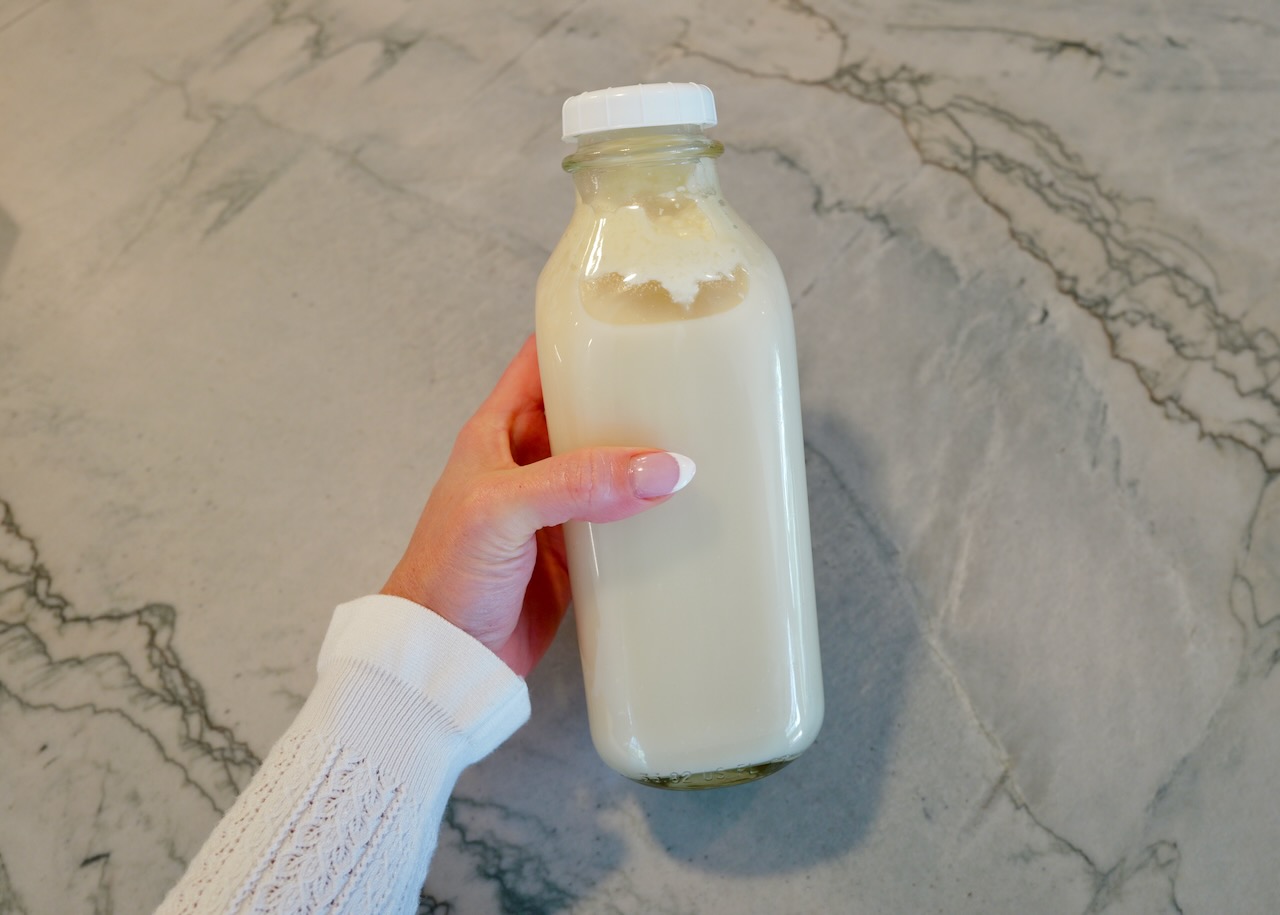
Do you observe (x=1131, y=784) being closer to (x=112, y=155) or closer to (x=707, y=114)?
(x=707, y=114)

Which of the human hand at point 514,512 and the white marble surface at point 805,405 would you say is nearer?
the human hand at point 514,512

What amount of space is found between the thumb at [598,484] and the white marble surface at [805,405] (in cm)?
23

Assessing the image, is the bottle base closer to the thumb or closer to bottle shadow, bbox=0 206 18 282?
the thumb

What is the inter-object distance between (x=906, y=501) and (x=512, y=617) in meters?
0.33

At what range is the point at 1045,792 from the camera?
692 mm

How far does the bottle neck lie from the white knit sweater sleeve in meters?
0.30

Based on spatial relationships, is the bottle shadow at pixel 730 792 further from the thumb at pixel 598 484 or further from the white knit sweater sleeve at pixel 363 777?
the thumb at pixel 598 484

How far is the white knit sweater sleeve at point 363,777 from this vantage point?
554mm

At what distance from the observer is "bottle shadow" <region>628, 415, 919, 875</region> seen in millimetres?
Answer: 696

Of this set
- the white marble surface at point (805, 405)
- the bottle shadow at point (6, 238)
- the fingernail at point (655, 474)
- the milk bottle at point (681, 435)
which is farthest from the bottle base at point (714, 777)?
the bottle shadow at point (6, 238)

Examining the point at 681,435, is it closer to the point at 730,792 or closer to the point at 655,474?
the point at 655,474

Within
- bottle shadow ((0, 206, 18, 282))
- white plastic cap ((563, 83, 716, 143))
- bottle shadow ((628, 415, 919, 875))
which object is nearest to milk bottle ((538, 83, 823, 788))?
white plastic cap ((563, 83, 716, 143))

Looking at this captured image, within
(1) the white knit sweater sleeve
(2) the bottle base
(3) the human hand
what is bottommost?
(2) the bottle base

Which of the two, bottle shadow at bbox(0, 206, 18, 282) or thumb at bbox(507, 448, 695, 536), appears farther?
bottle shadow at bbox(0, 206, 18, 282)
